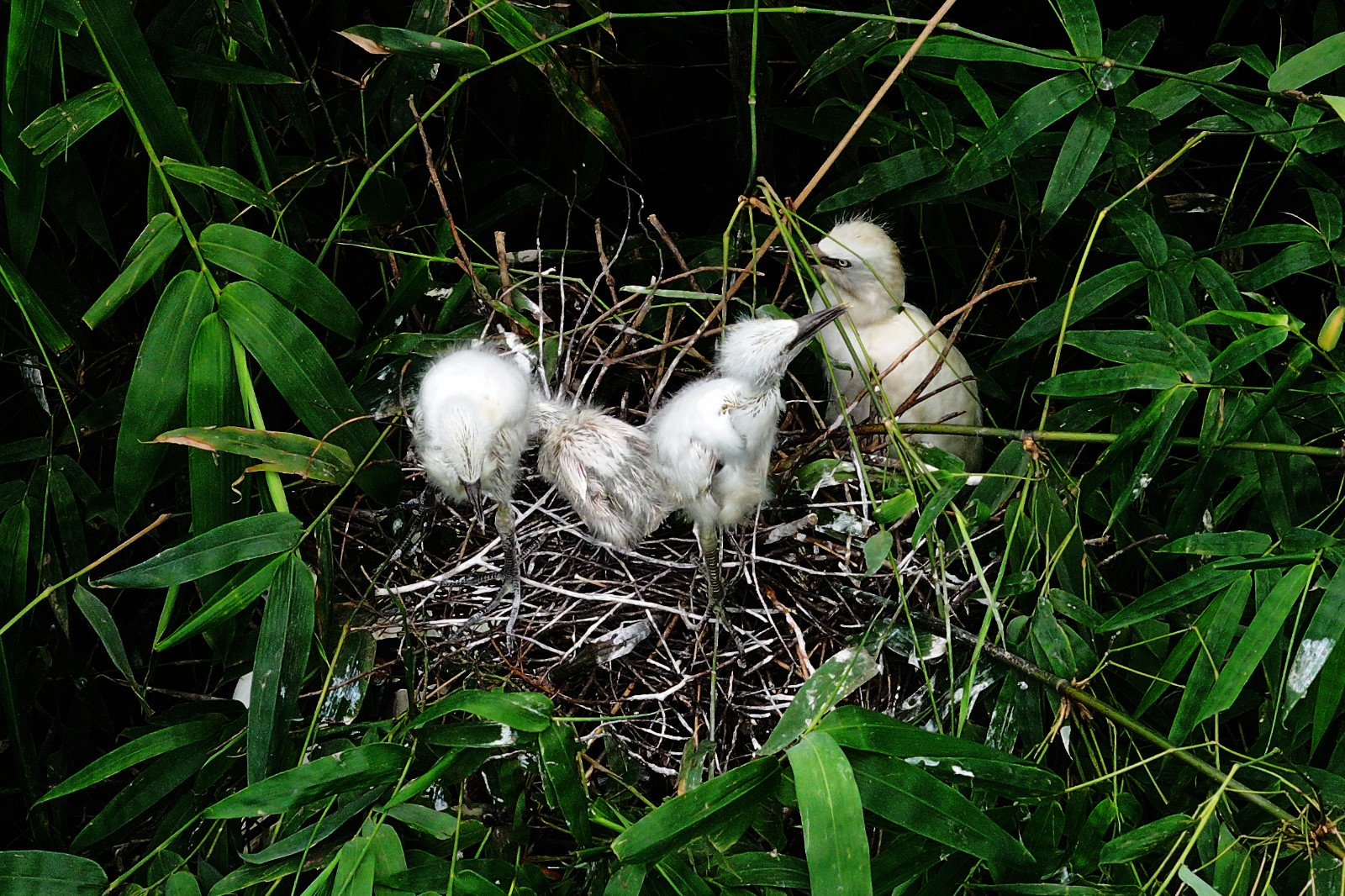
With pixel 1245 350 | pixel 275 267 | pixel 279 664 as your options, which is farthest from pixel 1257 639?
pixel 275 267

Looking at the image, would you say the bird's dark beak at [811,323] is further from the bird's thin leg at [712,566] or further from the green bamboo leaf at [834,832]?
the green bamboo leaf at [834,832]

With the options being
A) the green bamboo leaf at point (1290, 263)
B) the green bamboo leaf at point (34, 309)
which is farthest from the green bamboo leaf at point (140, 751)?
the green bamboo leaf at point (1290, 263)

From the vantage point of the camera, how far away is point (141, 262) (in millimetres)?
1081

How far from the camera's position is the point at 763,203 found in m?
1.22

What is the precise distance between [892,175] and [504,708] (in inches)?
29.3

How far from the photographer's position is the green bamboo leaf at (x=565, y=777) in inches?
38.6

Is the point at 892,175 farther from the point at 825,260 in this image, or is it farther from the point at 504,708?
the point at 504,708

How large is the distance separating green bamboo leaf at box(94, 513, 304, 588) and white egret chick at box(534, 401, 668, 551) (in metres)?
0.31

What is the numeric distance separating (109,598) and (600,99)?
92 cm

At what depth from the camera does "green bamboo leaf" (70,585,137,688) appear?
3.78ft

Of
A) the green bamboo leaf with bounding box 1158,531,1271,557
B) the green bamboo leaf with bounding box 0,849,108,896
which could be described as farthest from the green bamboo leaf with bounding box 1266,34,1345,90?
the green bamboo leaf with bounding box 0,849,108,896

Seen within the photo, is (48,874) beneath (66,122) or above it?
beneath

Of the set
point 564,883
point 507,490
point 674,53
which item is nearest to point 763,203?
point 507,490

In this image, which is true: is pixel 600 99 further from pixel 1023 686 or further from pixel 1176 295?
pixel 1023 686
